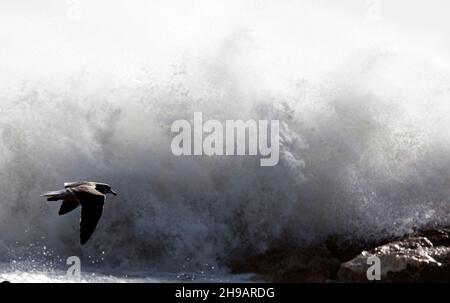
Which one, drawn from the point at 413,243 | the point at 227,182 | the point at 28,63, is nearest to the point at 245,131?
the point at 227,182

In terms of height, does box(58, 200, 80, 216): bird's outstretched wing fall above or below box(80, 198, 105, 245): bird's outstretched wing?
above

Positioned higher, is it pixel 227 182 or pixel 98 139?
pixel 98 139

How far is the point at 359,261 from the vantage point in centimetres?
948

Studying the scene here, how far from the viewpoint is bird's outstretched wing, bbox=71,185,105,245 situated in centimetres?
725

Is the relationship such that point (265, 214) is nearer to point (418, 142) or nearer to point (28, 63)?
point (418, 142)

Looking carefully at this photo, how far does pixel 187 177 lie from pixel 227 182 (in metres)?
0.56

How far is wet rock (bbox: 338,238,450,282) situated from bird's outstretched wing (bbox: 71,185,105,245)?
3297mm

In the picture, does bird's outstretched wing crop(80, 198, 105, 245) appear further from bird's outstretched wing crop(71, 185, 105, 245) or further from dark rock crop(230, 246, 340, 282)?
dark rock crop(230, 246, 340, 282)

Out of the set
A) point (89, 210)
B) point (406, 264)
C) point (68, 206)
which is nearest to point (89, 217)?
point (89, 210)

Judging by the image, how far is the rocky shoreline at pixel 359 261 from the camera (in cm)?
920

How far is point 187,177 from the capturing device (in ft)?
37.9

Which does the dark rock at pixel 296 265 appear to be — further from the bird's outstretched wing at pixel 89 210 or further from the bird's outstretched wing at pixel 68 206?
the bird's outstretched wing at pixel 89 210

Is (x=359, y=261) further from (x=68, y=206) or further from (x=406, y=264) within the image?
(x=68, y=206)

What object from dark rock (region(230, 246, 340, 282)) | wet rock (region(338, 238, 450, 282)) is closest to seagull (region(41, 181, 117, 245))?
dark rock (region(230, 246, 340, 282))
